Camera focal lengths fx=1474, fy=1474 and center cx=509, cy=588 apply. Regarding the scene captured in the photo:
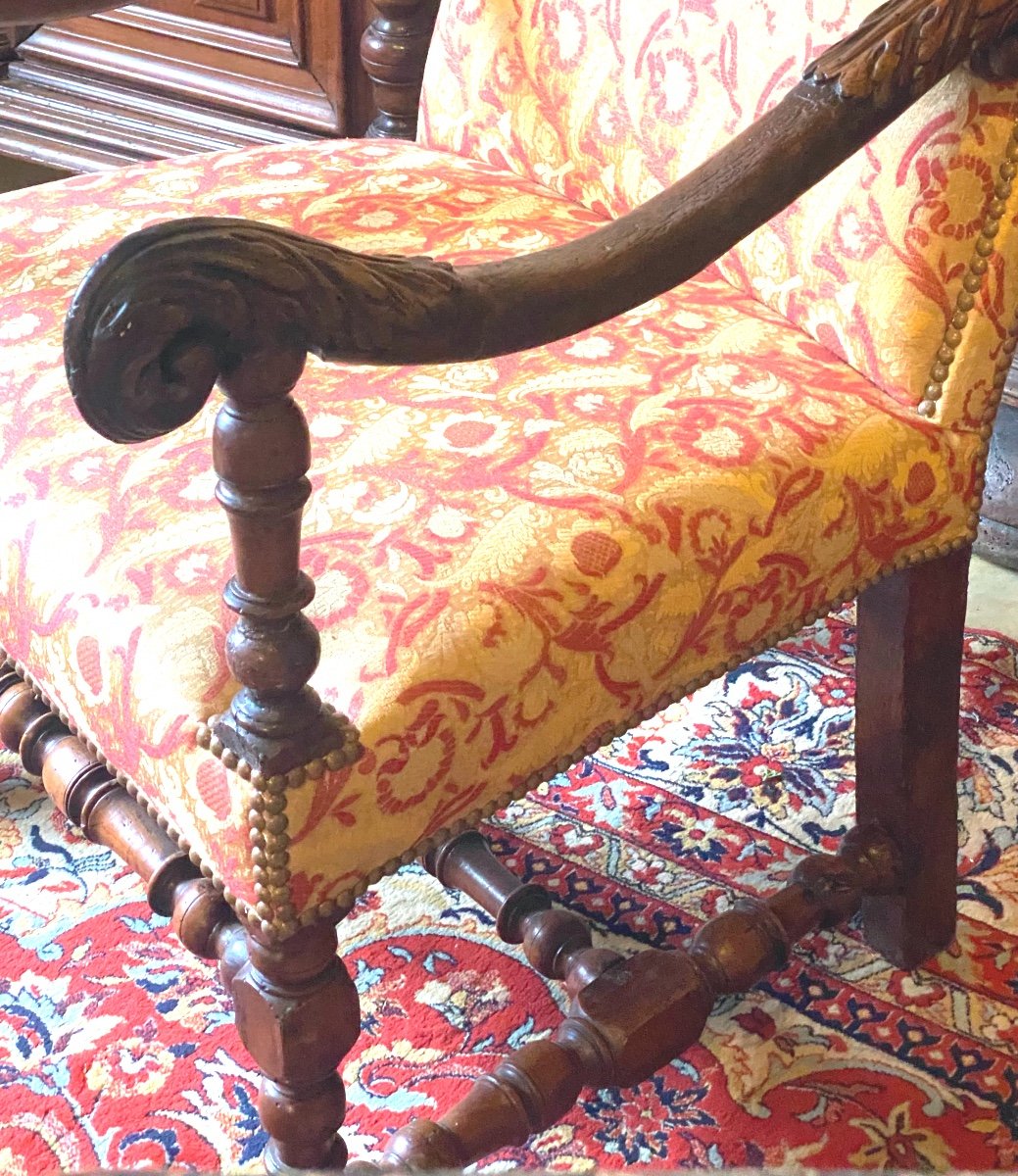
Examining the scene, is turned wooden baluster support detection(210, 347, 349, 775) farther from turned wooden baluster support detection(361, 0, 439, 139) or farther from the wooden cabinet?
the wooden cabinet

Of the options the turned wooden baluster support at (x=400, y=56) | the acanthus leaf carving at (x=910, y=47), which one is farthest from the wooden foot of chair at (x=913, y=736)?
the turned wooden baluster support at (x=400, y=56)

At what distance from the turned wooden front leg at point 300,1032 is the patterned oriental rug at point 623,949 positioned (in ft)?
0.73

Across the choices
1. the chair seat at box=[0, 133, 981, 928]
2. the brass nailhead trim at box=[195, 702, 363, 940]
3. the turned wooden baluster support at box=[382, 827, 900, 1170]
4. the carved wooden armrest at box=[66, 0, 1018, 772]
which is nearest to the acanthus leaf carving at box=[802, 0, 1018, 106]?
the carved wooden armrest at box=[66, 0, 1018, 772]

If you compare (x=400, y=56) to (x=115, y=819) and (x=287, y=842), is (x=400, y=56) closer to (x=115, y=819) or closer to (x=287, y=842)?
(x=115, y=819)

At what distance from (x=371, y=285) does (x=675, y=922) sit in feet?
2.28

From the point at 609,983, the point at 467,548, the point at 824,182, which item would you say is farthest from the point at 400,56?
the point at 609,983

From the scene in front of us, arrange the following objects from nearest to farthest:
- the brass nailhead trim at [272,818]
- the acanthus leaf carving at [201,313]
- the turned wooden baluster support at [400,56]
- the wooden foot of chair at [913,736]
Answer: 1. the acanthus leaf carving at [201,313]
2. the brass nailhead trim at [272,818]
3. the wooden foot of chair at [913,736]
4. the turned wooden baluster support at [400,56]

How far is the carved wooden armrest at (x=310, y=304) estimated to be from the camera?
20.9 inches

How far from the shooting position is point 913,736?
0.98 metres

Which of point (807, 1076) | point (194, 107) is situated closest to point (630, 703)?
point (807, 1076)

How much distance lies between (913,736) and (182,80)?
1339 mm

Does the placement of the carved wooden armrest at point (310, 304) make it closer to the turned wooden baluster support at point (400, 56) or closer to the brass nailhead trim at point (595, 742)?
the brass nailhead trim at point (595, 742)

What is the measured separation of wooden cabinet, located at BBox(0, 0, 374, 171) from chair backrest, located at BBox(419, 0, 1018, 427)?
2.35ft

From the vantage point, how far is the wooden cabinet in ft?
5.66
